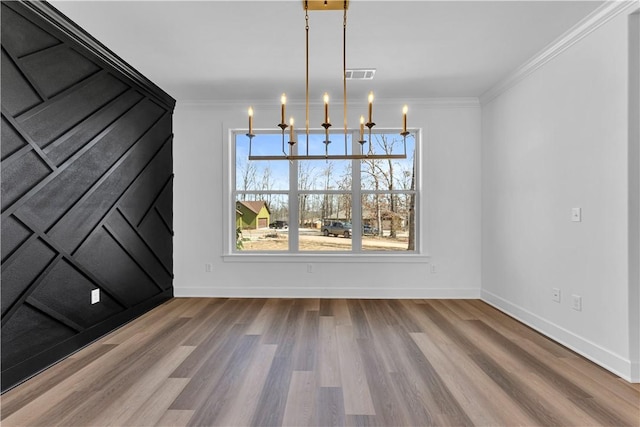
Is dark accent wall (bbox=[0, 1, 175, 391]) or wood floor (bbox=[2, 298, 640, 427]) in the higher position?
dark accent wall (bbox=[0, 1, 175, 391])

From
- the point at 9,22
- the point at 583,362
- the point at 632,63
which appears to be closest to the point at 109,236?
the point at 9,22

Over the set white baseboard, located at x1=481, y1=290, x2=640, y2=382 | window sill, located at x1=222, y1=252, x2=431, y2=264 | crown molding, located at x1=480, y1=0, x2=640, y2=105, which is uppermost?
crown molding, located at x1=480, y1=0, x2=640, y2=105

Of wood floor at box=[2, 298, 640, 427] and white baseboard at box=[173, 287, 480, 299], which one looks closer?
wood floor at box=[2, 298, 640, 427]

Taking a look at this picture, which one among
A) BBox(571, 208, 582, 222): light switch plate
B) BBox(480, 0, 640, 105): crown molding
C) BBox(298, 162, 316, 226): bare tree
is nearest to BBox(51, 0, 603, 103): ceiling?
BBox(480, 0, 640, 105): crown molding

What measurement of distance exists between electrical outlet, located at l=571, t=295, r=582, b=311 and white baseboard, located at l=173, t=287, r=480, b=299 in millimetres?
1643

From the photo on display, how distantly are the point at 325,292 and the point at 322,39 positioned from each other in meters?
2.99

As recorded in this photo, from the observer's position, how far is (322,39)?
9.23 feet

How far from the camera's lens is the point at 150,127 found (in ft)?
12.8

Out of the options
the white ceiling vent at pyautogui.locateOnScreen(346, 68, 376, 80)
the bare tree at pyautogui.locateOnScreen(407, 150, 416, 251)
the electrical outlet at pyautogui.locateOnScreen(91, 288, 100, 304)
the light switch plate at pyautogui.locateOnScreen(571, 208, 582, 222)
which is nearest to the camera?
the light switch plate at pyautogui.locateOnScreen(571, 208, 582, 222)

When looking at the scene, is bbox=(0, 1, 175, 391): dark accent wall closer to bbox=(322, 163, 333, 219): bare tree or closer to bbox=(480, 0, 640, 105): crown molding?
bbox=(322, 163, 333, 219): bare tree

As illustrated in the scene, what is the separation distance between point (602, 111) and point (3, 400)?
440 centimetres

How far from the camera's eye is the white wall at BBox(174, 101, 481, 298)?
14.5 feet

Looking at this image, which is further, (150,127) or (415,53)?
(150,127)

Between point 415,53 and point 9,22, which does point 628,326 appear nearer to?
point 415,53
